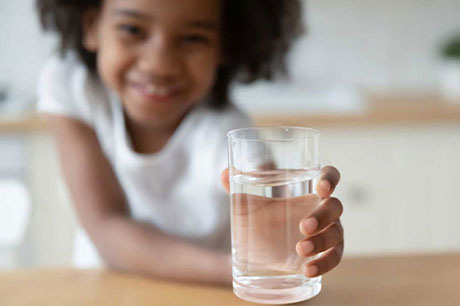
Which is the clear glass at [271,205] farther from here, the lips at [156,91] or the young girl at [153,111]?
the lips at [156,91]

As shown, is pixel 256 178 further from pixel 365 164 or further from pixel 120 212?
pixel 365 164

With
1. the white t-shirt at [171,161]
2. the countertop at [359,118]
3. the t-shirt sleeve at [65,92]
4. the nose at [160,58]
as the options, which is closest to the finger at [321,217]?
the nose at [160,58]

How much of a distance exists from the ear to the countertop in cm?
78

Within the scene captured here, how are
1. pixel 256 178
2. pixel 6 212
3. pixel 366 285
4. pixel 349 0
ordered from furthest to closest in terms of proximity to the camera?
pixel 349 0 < pixel 6 212 < pixel 366 285 < pixel 256 178

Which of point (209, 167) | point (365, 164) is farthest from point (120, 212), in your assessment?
point (365, 164)

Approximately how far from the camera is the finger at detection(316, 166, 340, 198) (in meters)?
0.46

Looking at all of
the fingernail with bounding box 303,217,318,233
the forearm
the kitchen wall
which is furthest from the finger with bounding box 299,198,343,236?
the kitchen wall

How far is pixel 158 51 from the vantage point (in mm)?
848

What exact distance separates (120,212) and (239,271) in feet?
1.46

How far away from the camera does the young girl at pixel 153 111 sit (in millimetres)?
845

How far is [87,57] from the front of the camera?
115cm

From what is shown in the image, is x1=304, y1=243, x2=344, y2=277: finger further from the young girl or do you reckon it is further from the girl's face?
the girl's face

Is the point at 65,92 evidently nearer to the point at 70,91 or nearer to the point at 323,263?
the point at 70,91

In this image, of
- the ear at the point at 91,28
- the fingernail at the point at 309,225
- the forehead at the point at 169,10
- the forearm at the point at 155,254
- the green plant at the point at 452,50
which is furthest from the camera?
the green plant at the point at 452,50
